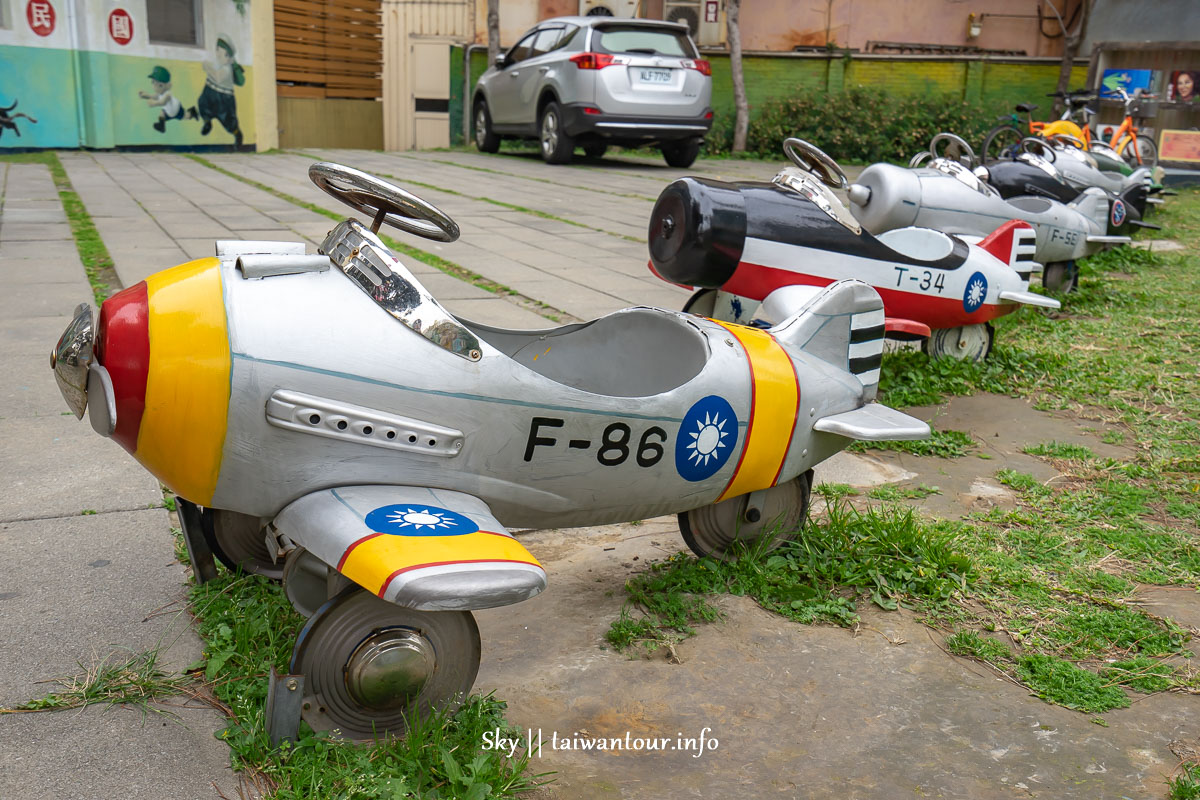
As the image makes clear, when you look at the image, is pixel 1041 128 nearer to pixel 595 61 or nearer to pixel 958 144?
pixel 958 144

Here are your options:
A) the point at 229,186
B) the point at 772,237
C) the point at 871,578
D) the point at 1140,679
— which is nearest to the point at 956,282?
the point at 772,237

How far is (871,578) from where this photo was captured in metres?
2.67

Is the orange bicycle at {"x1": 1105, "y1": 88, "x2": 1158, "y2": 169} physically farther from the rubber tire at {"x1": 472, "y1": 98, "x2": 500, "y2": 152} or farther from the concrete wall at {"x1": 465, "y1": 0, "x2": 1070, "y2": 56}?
the rubber tire at {"x1": 472, "y1": 98, "x2": 500, "y2": 152}

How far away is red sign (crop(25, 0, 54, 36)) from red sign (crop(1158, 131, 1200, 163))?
48.7ft

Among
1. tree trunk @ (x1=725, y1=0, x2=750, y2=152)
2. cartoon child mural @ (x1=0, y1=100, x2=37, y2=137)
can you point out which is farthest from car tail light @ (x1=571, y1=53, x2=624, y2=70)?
cartoon child mural @ (x1=0, y1=100, x2=37, y2=137)

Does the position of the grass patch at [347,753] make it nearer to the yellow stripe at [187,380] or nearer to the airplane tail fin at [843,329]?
the yellow stripe at [187,380]

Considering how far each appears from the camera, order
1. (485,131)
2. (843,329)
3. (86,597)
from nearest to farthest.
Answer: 1. (86,597)
2. (843,329)
3. (485,131)

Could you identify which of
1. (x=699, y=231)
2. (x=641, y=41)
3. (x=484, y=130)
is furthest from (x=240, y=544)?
(x=484, y=130)

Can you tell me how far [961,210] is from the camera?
5.43 metres

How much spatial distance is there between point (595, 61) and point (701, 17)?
7.63 metres

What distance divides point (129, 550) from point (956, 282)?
344cm

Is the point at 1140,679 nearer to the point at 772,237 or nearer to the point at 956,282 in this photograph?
the point at 772,237

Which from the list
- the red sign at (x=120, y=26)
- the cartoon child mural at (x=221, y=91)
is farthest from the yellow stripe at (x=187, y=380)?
the cartoon child mural at (x=221, y=91)

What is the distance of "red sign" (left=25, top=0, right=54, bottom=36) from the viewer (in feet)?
41.2
